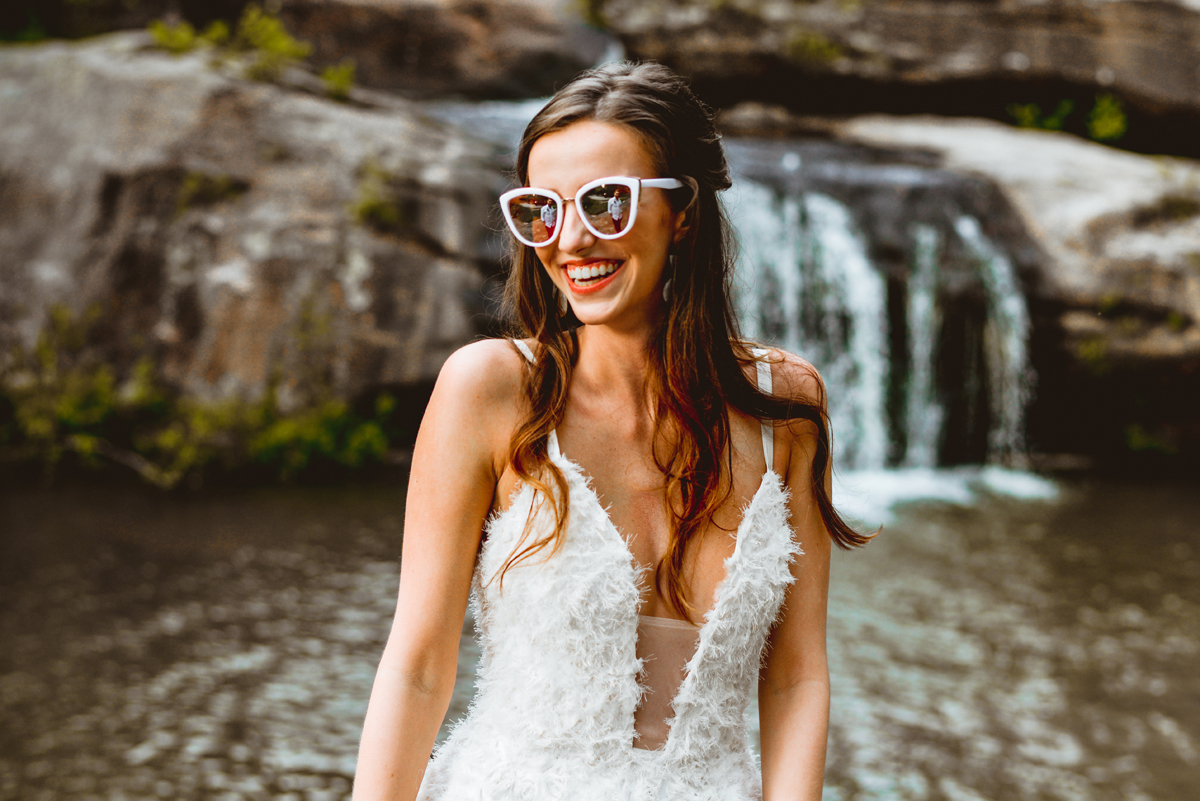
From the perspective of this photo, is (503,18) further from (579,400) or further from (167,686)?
(579,400)

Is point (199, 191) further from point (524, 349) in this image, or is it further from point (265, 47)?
point (524, 349)

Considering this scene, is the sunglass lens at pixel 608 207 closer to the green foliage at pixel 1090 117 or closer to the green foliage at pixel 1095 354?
the green foliage at pixel 1095 354

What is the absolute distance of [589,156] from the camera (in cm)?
160

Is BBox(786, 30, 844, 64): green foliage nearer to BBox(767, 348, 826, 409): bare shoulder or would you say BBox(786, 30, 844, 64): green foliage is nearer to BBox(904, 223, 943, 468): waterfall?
BBox(904, 223, 943, 468): waterfall

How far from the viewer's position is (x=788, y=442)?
69.4 inches

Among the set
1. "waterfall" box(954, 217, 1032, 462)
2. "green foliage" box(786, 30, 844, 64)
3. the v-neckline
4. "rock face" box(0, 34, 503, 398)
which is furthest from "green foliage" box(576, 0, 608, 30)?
the v-neckline

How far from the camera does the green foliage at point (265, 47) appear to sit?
827cm

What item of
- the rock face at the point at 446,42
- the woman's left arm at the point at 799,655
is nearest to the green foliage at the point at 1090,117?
the rock face at the point at 446,42

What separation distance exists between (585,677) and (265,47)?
8.30 m

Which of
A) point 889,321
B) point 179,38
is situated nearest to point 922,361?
point 889,321

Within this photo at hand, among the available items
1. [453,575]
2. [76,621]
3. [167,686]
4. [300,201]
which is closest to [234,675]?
[167,686]

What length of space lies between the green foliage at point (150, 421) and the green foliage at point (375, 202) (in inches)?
35.6

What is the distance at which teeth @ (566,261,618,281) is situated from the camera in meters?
1.62

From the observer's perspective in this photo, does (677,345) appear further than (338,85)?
No
